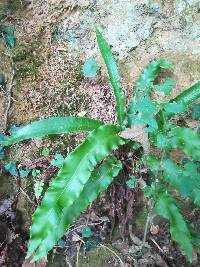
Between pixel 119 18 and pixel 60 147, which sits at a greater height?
pixel 119 18

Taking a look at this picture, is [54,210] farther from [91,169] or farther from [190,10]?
[190,10]

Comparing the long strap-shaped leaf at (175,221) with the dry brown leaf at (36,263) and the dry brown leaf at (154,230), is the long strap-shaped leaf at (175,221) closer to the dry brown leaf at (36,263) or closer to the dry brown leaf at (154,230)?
the dry brown leaf at (154,230)

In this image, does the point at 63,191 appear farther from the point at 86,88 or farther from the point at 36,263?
the point at 86,88

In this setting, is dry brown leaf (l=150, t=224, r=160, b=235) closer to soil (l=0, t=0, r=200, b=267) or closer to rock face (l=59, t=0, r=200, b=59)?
soil (l=0, t=0, r=200, b=267)

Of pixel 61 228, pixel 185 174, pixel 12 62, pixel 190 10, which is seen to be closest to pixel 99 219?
pixel 61 228

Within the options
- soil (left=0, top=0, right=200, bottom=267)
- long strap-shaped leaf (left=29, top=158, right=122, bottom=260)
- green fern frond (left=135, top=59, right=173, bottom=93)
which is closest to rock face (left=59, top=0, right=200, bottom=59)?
soil (left=0, top=0, right=200, bottom=267)

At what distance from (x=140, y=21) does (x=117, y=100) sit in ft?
2.63

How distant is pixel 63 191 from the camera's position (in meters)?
2.79

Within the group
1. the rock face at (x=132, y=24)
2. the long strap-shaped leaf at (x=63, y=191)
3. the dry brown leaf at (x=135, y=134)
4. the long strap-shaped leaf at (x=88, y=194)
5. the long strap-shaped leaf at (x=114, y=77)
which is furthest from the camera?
the rock face at (x=132, y=24)

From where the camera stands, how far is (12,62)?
3.69m

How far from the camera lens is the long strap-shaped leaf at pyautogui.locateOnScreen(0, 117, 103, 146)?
9.91 ft

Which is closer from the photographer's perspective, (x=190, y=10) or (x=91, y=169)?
(x=91, y=169)

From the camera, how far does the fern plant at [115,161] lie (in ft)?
9.08

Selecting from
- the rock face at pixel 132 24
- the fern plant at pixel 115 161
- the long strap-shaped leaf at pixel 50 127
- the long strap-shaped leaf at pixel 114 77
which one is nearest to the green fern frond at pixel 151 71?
the fern plant at pixel 115 161
